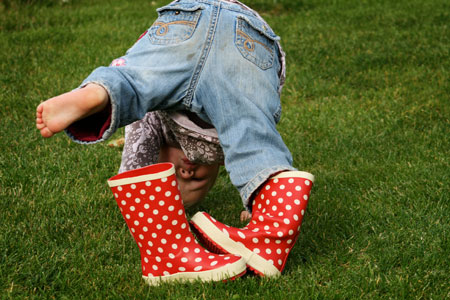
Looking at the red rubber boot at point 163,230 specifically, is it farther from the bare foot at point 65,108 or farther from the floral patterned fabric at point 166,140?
the floral patterned fabric at point 166,140

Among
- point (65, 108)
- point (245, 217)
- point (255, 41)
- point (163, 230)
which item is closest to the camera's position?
point (65, 108)

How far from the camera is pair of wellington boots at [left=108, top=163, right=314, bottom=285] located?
6.16 feet

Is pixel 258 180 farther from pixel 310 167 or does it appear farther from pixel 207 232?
pixel 310 167

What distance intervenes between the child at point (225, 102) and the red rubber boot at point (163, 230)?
0.03m

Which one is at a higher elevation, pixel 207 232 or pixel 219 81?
pixel 219 81

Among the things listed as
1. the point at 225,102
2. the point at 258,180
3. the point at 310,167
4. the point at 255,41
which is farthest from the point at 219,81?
the point at 310,167

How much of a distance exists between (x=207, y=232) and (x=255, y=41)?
72 centimetres

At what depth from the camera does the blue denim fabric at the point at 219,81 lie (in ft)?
6.53

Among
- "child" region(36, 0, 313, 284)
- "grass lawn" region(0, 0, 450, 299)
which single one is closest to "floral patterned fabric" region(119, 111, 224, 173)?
"child" region(36, 0, 313, 284)

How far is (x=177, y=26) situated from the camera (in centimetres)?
210

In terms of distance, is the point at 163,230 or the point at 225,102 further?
the point at 225,102

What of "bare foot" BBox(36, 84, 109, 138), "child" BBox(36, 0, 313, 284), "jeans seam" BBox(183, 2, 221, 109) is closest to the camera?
"bare foot" BBox(36, 84, 109, 138)

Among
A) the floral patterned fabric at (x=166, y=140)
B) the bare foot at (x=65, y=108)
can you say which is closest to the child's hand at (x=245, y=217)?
the floral patterned fabric at (x=166, y=140)

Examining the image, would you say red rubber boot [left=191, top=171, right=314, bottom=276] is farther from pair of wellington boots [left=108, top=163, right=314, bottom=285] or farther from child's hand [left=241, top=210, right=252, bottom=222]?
child's hand [left=241, top=210, right=252, bottom=222]
